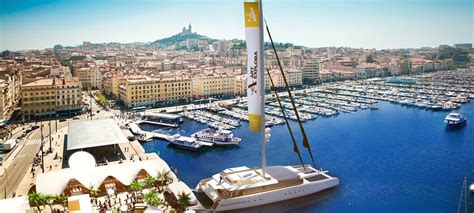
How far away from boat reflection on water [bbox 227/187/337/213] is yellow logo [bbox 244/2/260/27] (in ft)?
25.5

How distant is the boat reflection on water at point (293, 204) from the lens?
709 inches

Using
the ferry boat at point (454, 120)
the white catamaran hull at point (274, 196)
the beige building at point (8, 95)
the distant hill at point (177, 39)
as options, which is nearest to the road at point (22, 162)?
the beige building at point (8, 95)

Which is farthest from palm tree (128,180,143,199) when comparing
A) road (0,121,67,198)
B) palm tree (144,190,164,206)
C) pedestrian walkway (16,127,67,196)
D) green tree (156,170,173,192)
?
road (0,121,67,198)

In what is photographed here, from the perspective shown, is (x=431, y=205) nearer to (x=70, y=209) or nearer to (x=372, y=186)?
(x=372, y=186)

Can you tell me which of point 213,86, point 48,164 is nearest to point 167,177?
point 48,164

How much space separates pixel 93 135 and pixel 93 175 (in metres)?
7.59

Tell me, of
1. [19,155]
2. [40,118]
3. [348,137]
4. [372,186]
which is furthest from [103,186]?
[40,118]

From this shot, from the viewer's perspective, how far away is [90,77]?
6091 centimetres

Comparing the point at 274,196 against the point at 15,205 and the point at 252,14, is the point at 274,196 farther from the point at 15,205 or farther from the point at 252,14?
the point at 15,205

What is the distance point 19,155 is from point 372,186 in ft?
67.1

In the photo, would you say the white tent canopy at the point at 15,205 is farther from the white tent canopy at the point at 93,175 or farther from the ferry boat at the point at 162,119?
the ferry boat at the point at 162,119

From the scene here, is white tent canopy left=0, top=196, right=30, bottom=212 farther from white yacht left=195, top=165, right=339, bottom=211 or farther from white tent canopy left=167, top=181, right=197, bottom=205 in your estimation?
white yacht left=195, top=165, right=339, bottom=211

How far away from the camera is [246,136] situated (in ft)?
107

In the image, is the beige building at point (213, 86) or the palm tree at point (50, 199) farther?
the beige building at point (213, 86)
